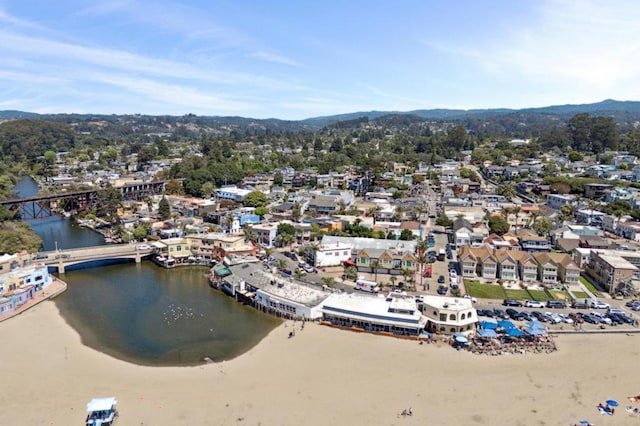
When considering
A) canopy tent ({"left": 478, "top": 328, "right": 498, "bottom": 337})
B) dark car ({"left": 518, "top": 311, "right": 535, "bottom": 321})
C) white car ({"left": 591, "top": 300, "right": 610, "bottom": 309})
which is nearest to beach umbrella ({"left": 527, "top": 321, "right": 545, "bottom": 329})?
dark car ({"left": 518, "top": 311, "right": 535, "bottom": 321})

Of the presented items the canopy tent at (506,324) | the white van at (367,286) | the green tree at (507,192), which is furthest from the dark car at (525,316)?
the green tree at (507,192)

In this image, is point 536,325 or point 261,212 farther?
point 261,212

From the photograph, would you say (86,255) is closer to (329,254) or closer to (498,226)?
(329,254)

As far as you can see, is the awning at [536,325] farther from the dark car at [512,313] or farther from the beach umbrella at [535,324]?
the dark car at [512,313]

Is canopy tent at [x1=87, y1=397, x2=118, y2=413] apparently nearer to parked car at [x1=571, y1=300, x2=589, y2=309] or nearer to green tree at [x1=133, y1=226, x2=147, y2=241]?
parked car at [x1=571, y1=300, x2=589, y2=309]

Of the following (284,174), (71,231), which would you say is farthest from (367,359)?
(284,174)

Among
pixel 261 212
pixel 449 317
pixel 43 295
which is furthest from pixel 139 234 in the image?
pixel 449 317
